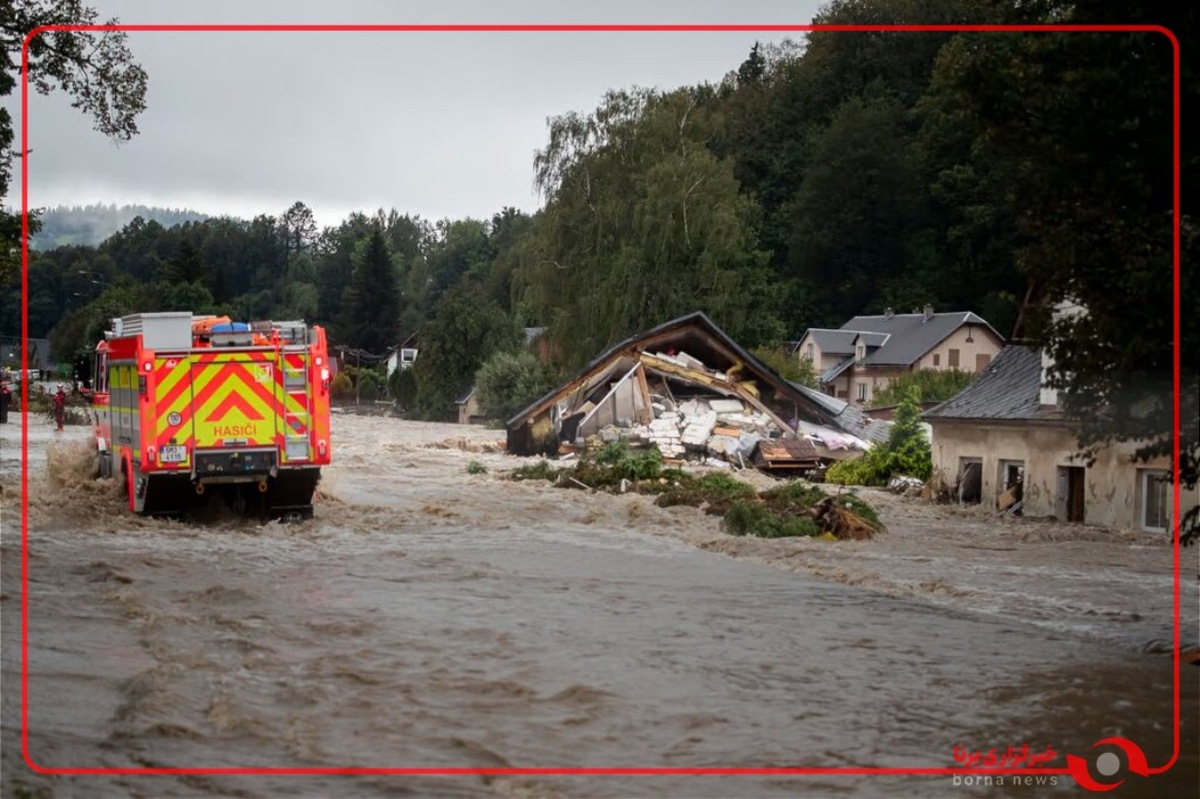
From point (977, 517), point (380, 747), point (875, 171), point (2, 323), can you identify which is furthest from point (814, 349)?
point (2, 323)

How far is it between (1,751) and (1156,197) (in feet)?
33.3

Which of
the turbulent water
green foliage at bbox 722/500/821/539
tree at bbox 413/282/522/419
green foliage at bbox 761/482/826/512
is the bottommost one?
the turbulent water

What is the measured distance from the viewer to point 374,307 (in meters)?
134

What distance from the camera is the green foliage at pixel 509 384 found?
80875 millimetres

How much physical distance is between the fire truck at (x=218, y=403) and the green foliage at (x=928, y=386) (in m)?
43.9

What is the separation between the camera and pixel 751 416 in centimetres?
5047

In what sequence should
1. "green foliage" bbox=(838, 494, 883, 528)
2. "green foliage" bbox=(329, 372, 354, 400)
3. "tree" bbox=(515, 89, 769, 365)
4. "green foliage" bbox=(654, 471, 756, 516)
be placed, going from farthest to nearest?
"green foliage" bbox=(329, 372, 354, 400), "tree" bbox=(515, 89, 769, 365), "green foliage" bbox=(654, 471, 756, 516), "green foliage" bbox=(838, 494, 883, 528)

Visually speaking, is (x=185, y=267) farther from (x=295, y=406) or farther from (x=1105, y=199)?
(x=1105, y=199)

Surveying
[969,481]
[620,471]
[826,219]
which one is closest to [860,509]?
[969,481]

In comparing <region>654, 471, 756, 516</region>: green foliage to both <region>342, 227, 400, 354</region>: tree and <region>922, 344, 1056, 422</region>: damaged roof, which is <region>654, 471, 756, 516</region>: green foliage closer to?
<region>922, 344, 1056, 422</region>: damaged roof

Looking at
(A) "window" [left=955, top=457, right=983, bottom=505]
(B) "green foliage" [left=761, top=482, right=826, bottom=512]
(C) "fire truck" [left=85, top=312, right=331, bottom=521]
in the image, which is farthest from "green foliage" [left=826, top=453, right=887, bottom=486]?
(C) "fire truck" [left=85, top=312, right=331, bottom=521]

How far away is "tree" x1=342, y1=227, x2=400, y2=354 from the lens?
133 metres

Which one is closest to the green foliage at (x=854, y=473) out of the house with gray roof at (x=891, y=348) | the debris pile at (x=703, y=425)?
the debris pile at (x=703, y=425)

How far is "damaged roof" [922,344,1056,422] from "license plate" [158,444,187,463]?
55.9 feet
